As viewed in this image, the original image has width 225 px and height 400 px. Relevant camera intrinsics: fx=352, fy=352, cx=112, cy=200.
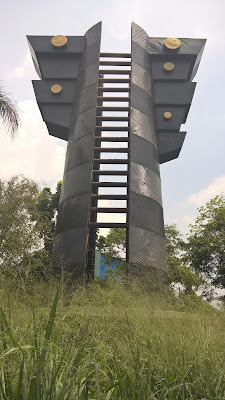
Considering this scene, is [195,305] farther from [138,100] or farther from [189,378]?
[138,100]

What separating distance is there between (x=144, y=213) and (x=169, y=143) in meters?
3.69

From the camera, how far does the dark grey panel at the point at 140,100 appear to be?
1263 centimetres

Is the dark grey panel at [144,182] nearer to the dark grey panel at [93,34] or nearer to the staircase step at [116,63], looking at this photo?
the staircase step at [116,63]

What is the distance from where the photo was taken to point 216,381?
110 inches

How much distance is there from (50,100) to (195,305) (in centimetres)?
1048

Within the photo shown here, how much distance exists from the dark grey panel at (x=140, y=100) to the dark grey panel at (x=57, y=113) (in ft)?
8.13

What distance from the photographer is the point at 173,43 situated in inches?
545

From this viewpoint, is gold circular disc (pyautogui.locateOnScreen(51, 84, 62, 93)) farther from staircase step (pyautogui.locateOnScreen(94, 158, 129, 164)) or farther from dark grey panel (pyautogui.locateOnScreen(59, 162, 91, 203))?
dark grey panel (pyautogui.locateOnScreen(59, 162, 91, 203))

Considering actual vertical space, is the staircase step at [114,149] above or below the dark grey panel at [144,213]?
above

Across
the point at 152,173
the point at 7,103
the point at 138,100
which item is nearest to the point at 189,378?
the point at 7,103

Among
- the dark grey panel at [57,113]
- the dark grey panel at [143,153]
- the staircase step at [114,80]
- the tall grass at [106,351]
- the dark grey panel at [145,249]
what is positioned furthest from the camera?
the staircase step at [114,80]

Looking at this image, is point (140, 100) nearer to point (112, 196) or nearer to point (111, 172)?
point (111, 172)

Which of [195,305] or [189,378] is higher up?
[195,305]

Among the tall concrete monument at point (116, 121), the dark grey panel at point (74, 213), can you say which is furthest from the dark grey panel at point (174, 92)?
the dark grey panel at point (74, 213)
